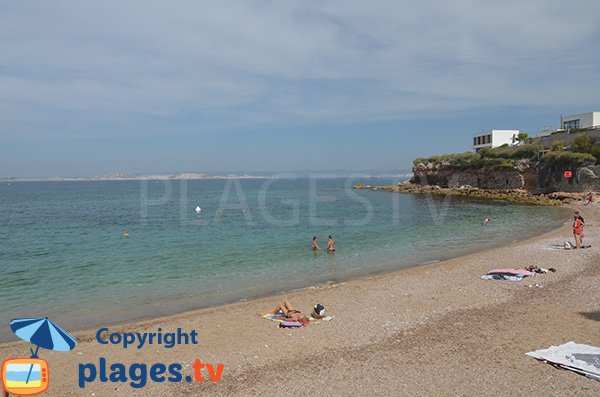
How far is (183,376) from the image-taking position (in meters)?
9.59

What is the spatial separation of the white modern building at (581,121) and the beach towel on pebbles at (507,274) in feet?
199

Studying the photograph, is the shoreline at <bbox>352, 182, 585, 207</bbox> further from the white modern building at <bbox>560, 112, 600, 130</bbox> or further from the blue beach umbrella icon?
the blue beach umbrella icon

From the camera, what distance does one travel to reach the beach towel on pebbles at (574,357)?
8.70 meters

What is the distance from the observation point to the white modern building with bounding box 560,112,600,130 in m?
68.9

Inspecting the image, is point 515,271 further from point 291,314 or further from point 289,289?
point 291,314

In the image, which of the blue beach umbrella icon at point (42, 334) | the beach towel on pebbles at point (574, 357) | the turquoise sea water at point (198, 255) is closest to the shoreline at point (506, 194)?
the turquoise sea water at point (198, 255)

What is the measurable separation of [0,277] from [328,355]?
1848 centimetres

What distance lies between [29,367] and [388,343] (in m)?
7.41

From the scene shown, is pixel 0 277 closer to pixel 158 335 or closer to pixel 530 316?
pixel 158 335

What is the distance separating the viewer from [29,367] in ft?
21.7

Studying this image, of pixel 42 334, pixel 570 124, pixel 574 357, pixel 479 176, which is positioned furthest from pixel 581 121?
pixel 42 334

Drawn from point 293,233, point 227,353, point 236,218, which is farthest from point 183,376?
point 236,218

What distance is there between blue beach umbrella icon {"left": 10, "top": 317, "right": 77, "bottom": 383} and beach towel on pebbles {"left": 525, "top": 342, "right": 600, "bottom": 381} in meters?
8.82

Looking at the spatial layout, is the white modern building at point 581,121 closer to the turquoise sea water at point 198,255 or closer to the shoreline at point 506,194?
the shoreline at point 506,194
